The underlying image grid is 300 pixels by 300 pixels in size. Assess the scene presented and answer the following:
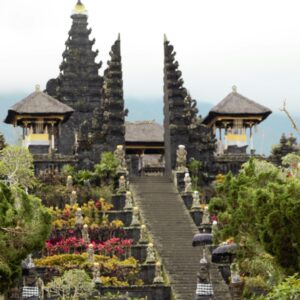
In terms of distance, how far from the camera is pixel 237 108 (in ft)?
248

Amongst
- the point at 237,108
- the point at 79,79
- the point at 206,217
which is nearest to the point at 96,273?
the point at 206,217

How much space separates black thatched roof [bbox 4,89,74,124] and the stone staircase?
5.69 m

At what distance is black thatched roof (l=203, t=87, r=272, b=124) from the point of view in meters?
75.4

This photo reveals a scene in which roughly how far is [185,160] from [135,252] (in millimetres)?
12589

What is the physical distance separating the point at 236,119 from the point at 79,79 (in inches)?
494

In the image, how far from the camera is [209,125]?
77.8m

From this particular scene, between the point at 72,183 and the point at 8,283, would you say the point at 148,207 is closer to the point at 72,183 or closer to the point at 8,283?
the point at 72,183

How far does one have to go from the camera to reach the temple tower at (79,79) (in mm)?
84125

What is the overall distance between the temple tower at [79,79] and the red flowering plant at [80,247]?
23540 mm

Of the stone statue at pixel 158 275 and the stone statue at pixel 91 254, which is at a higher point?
the stone statue at pixel 91 254

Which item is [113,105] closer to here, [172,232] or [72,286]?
[172,232]

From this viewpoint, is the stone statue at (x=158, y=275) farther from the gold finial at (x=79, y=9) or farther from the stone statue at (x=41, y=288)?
the gold finial at (x=79, y=9)

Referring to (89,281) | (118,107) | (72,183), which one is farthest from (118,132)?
(89,281)

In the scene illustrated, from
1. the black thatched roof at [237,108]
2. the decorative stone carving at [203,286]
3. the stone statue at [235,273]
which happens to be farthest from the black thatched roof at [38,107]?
the decorative stone carving at [203,286]
